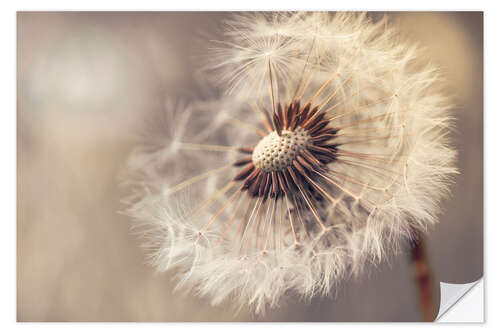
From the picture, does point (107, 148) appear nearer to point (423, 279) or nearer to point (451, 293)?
point (423, 279)

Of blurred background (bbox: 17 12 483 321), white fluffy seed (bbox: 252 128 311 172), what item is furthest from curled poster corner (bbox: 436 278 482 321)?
white fluffy seed (bbox: 252 128 311 172)

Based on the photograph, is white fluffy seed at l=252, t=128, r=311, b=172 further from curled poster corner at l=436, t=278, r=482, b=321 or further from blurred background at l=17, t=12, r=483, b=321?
curled poster corner at l=436, t=278, r=482, b=321

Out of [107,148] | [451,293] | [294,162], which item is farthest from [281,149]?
[451,293]

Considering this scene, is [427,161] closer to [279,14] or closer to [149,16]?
[279,14]

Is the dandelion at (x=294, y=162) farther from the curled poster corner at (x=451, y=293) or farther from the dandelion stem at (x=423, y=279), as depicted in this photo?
the curled poster corner at (x=451, y=293)

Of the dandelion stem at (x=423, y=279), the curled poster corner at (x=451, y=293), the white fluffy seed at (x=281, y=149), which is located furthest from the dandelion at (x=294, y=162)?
the curled poster corner at (x=451, y=293)

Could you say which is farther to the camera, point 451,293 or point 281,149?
point 451,293
